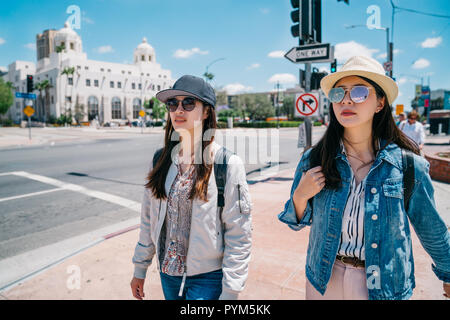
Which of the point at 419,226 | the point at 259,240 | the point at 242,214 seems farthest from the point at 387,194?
the point at 259,240

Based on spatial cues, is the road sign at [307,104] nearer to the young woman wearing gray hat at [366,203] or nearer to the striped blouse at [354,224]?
the young woman wearing gray hat at [366,203]

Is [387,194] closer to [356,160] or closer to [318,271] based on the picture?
[356,160]

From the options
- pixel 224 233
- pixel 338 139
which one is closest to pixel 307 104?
pixel 338 139

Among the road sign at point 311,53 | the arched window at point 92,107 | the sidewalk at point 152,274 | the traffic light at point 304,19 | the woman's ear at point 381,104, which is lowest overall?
the sidewalk at point 152,274

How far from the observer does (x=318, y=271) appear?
1693 mm

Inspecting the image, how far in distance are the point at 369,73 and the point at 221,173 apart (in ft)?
3.16

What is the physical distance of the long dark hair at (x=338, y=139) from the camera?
1677 millimetres

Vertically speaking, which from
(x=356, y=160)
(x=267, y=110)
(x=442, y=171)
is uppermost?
(x=267, y=110)

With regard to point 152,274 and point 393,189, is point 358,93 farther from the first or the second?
point 152,274

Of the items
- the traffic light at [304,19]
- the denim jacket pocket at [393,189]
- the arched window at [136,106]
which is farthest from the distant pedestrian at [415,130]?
the arched window at [136,106]

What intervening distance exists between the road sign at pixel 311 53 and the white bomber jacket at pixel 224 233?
17.5ft

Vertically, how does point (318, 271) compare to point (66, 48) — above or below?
Result: below

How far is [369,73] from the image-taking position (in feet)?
5.30

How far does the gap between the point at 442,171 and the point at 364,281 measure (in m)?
8.46
